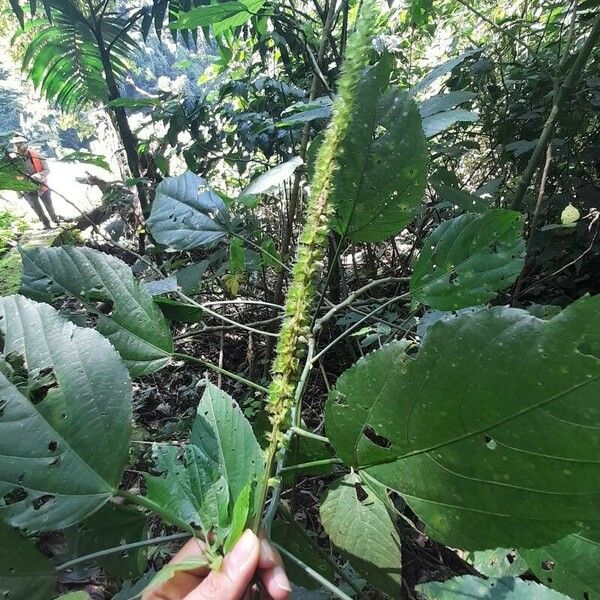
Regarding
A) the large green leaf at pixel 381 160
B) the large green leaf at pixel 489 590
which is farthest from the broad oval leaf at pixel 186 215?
the large green leaf at pixel 489 590

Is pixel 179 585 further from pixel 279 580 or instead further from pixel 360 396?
pixel 360 396

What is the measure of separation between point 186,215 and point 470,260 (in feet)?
1.79

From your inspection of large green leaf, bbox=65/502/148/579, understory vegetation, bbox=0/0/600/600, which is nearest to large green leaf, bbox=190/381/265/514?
understory vegetation, bbox=0/0/600/600

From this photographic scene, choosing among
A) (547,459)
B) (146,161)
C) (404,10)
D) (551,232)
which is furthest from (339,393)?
(146,161)

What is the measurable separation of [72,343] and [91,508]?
7.5 inches

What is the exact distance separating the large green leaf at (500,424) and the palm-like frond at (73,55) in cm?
270

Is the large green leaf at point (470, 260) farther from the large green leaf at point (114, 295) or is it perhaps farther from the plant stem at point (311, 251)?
the large green leaf at point (114, 295)

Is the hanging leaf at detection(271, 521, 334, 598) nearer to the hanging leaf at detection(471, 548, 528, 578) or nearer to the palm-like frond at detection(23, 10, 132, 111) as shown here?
the hanging leaf at detection(471, 548, 528, 578)

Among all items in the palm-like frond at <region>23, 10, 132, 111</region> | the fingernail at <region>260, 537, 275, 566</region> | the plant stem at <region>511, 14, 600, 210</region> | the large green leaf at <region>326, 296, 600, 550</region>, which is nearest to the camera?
the large green leaf at <region>326, 296, 600, 550</region>

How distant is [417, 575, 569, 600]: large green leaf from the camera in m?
0.45

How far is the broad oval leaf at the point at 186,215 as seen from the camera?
86 cm

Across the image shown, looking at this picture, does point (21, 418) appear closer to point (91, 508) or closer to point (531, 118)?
point (91, 508)

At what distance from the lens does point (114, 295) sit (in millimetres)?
674

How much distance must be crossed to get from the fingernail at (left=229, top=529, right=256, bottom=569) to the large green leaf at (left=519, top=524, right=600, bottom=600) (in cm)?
32
